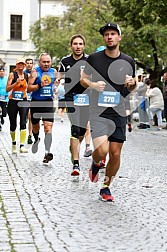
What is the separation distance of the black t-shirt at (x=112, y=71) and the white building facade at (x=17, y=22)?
171 ft

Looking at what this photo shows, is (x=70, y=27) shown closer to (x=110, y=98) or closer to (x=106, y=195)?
(x=110, y=98)

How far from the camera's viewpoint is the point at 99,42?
39.9m

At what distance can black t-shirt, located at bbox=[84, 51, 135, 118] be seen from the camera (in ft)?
27.2

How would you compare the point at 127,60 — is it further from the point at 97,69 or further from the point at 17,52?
the point at 17,52

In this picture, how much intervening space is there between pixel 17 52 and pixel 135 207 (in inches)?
2133

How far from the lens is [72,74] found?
10.7 metres

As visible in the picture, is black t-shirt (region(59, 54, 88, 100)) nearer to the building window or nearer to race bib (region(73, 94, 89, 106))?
race bib (region(73, 94, 89, 106))

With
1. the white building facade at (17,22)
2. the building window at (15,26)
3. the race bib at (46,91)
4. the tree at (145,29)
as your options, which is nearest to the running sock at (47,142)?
the race bib at (46,91)

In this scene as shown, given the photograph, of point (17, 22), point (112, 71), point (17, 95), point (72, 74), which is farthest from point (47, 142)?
point (17, 22)

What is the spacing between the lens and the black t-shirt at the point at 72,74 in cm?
1069

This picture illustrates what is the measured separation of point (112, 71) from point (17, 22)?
53.8 m

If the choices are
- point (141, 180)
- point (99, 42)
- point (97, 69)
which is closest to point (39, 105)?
point (141, 180)

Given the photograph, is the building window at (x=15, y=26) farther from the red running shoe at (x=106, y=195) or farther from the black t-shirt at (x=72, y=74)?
the red running shoe at (x=106, y=195)

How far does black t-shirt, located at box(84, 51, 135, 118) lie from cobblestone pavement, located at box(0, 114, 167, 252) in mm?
1038
